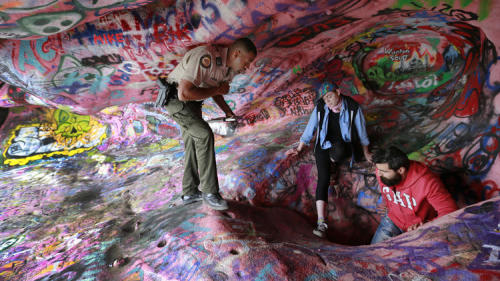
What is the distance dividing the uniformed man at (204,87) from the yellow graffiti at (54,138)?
6231 millimetres

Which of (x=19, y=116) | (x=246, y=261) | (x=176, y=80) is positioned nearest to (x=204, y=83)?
(x=176, y=80)

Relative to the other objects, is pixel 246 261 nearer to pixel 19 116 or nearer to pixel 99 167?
pixel 99 167

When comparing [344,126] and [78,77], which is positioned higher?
[78,77]

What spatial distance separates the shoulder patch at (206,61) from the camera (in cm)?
257

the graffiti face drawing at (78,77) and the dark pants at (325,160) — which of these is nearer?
the dark pants at (325,160)

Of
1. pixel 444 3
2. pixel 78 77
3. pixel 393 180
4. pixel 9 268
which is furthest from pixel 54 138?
pixel 444 3

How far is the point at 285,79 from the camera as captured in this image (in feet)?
16.8

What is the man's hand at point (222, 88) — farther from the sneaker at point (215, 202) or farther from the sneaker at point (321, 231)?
the sneaker at point (321, 231)

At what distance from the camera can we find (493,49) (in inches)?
121

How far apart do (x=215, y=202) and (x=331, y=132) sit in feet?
5.55

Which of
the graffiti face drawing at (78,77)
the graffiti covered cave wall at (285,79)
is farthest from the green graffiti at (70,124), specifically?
the graffiti face drawing at (78,77)

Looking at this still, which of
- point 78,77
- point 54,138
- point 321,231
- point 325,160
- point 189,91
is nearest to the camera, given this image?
point 189,91

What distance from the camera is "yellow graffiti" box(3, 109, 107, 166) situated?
7453 millimetres

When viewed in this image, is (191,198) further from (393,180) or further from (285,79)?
(285,79)
